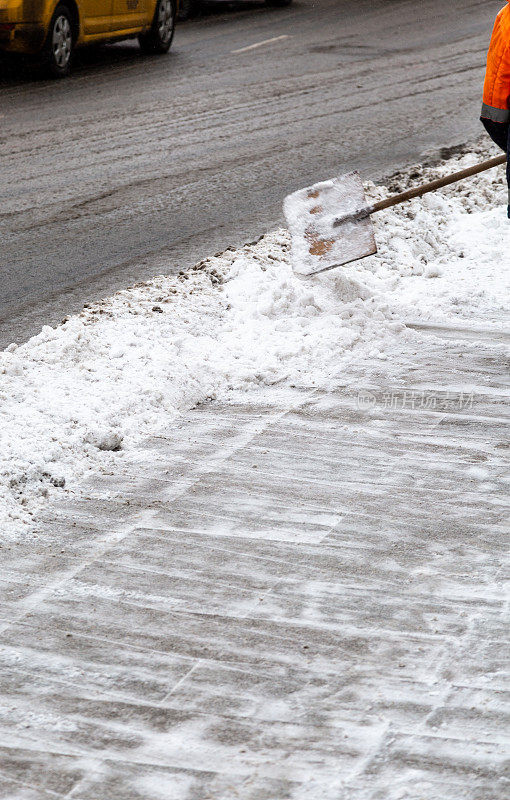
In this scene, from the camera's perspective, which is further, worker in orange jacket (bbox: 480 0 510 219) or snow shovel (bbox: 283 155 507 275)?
snow shovel (bbox: 283 155 507 275)

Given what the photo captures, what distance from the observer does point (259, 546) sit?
11.6 ft

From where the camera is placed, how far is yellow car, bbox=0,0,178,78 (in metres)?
12.1

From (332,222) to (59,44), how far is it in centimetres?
825

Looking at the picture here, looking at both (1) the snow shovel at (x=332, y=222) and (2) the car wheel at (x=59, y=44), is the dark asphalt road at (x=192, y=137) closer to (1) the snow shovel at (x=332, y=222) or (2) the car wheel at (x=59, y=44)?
(2) the car wheel at (x=59, y=44)

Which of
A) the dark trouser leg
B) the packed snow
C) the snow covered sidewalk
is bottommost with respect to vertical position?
the snow covered sidewalk

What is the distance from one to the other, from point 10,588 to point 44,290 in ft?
11.0

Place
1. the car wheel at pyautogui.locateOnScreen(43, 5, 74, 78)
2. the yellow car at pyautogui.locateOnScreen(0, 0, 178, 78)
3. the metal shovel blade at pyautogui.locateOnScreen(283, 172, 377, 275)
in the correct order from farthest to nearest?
the car wheel at pyautogui.locateOnScreen(43, 5, 74, 78), the yellow car at pyautogui.locateOnScreen(0, 0, 178, 78), the metal shovel blade at pyautogui.locateOnScreen(283, 172, 377, 275)

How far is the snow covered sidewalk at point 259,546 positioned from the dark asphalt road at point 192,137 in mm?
1280

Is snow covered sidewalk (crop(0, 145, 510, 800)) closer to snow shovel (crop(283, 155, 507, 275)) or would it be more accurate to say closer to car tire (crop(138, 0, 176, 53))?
snow shovel (crop(283, 155, 507, 275))

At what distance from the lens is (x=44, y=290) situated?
6.33 m

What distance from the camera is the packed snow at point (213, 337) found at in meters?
4.18

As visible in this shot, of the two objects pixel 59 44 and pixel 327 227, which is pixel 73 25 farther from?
pixel 327 227

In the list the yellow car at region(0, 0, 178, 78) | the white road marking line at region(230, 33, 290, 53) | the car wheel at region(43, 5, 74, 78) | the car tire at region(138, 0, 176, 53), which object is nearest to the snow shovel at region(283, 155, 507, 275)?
the yellow car at region(0, 0, 178, 78)

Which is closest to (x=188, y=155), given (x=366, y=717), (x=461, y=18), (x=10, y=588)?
(x=10, y=588)
